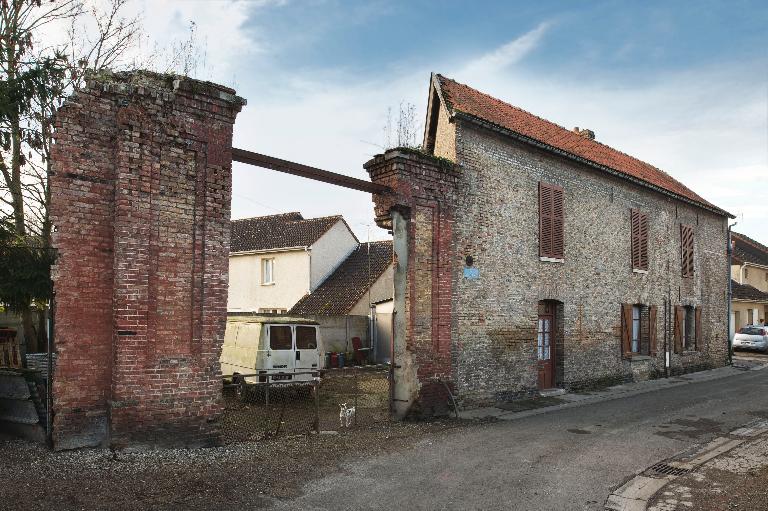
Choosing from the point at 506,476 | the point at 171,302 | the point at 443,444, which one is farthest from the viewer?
the point at 443,444

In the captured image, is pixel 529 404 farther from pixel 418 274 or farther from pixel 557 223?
pixel 557 223

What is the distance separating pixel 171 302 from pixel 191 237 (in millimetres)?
1000

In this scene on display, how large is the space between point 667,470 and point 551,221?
7708 mm

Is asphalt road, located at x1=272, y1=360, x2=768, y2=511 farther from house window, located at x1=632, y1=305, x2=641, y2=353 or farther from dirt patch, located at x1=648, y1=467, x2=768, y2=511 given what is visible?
house window, located at x1=632, y1=305, x2=641, y2=353

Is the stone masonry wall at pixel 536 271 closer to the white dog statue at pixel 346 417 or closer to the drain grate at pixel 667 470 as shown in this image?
the white dog statue at pixel 346 417

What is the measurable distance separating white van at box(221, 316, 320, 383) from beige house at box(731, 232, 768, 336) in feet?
97.1

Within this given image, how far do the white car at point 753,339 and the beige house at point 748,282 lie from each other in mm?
2270

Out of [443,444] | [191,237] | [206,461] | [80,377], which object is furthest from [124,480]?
[443,444]

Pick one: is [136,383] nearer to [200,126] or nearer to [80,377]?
[80,377]

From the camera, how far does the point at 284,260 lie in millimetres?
28609

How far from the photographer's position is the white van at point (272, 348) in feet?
45.0

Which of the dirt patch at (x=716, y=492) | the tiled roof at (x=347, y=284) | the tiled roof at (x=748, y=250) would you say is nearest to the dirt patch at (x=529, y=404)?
the dirt patch at (x=716, y=492)

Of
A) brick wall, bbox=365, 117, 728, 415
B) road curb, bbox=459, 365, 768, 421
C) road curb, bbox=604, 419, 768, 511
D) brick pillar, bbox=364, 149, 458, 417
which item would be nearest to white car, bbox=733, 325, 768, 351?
road curb, bbox=459, 365, 768, 421

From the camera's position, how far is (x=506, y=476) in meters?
7.50
